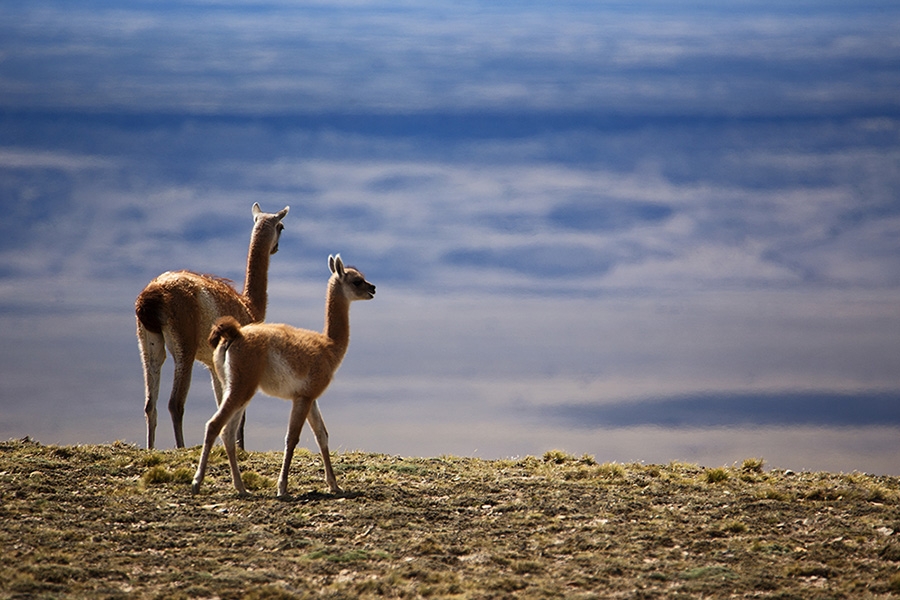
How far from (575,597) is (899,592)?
3.63 m

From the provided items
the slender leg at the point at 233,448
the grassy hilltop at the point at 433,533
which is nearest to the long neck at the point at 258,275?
the grassy hilltop at the point at 433,533

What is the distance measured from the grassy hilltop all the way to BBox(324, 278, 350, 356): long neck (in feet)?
7.10

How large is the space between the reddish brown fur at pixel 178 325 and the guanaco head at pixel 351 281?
3833mm

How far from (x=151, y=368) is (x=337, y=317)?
15.9 ft

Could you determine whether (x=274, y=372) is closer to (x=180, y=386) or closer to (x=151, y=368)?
(x=180, y=386)

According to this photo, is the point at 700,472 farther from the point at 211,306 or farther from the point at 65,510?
the point at 65,510

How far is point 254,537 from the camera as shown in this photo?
11812 mm

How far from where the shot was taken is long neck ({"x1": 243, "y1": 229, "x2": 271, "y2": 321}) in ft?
61.4

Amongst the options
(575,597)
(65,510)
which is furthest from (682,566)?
(65,510)

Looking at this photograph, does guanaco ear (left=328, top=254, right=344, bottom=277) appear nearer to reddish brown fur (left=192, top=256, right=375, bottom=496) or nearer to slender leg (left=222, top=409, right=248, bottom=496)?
reddish brown fur (left=192, top=256, right=375, bottom=496)

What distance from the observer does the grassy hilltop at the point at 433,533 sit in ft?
34.4

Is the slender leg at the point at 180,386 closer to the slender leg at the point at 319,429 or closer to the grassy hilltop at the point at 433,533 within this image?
the grassy hilltop at the point at 433,533

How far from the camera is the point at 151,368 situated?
17.2 m

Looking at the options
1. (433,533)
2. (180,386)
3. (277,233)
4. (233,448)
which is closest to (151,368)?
(180,386)
